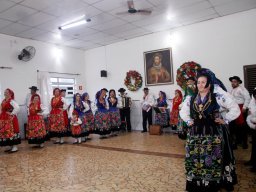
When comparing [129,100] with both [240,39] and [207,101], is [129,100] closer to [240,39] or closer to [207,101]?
[240,39]

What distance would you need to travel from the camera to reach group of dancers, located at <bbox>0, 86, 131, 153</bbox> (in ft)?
16.4

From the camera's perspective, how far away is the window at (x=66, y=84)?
8.02 m

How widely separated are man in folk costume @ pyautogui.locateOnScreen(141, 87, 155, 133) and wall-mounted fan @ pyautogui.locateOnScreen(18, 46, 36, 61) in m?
3.74

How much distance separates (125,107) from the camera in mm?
7543

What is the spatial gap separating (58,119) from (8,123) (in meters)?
1.19

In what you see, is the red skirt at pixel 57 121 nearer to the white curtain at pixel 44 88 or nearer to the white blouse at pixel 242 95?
the white curtain at pixel 44 88

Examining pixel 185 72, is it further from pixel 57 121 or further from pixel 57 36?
pixel 57 36

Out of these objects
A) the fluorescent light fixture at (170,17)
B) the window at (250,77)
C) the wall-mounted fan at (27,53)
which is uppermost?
the fluorescent light fixture at (170,17)

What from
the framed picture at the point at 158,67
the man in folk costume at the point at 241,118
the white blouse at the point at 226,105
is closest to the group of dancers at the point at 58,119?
the framed picture at the point at 158,67

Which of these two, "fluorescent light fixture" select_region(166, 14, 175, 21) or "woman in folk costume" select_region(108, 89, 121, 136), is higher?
"fluorescent light fixture" select_region(166, 14, 175, 21)

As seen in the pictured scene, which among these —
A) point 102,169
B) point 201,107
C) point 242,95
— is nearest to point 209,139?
point 201,107

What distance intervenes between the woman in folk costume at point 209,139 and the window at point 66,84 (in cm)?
657

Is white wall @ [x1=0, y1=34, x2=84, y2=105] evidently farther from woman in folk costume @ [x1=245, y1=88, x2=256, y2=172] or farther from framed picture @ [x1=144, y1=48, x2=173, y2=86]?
woman in folk costume @ [x1=245, y1=88, x2=256, y2=172]

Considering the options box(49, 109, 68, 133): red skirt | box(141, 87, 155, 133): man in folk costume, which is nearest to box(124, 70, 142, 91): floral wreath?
box(141, 87, 155, 133): man in folk costume
